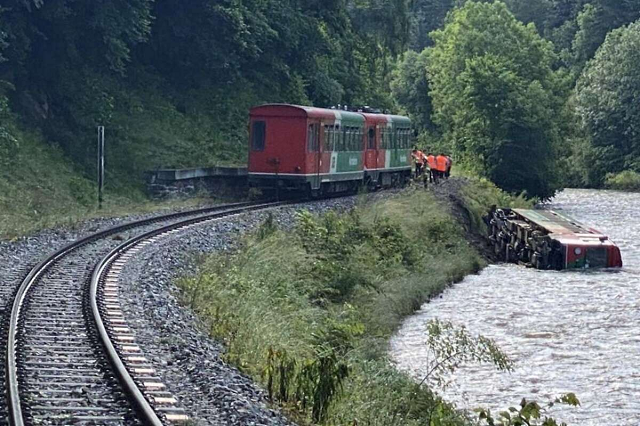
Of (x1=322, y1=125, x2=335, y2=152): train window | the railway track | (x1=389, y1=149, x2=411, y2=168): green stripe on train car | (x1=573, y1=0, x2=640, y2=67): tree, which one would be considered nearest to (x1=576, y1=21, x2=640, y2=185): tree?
(x1=573, y1=0, x2=640, y2=67): tree

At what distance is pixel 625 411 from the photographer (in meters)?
16.2

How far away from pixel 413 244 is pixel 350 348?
14.6 metres

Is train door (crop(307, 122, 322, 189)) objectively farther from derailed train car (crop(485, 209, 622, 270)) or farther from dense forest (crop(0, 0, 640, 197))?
derailed train car (crop(485, 209, 622, 270))

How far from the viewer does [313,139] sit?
33.3m

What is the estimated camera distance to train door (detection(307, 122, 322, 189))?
33.1 metres

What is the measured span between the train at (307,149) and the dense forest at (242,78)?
12.3 feet

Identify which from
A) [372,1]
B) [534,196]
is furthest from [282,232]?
[534,196]

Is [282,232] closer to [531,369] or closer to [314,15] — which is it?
[531,369]

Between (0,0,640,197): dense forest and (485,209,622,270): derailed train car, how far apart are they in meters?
9.01

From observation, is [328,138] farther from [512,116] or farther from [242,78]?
→ [512,116]

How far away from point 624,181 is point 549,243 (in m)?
45.2

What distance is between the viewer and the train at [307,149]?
3294cm

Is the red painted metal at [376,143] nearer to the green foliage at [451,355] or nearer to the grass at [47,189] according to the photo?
the grass at [47,189]

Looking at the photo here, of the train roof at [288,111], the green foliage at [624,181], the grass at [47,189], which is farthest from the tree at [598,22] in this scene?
the grass at [47,189]
